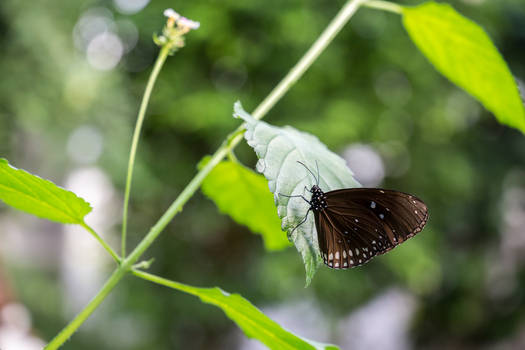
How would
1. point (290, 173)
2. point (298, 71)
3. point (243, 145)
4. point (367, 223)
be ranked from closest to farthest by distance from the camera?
point (290, 173) → point (298, 71) → point (367, 223) → point (243, 145)

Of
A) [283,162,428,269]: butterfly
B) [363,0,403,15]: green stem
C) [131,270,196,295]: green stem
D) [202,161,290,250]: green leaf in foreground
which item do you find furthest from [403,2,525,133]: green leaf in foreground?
[131,270,196,295]: green stem

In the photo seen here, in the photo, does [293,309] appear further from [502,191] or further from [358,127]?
[502,191]

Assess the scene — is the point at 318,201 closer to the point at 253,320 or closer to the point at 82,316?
the point at 253,320

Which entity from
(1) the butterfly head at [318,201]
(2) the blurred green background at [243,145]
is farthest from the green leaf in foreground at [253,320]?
(2) the blurred green background at [243,145]

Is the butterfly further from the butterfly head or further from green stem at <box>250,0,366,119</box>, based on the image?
green stem at <box>250,0,366,119</box>

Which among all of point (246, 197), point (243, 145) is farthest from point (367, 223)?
point (243, 145)

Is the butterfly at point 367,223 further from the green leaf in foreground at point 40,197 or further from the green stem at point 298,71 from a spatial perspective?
the green leaf in foreground at point 40,197
